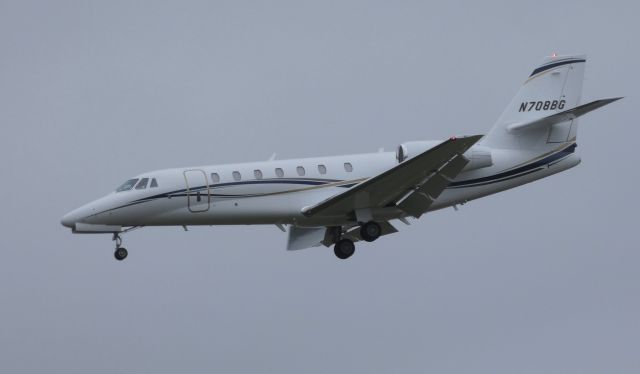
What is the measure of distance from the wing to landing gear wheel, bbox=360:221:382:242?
0.51 meters

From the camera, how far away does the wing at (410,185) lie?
1224 inches

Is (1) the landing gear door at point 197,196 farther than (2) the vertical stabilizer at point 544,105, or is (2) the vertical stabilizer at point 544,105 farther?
(2) the vertical stabilizer at point 544,105

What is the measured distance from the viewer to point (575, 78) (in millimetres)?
36031

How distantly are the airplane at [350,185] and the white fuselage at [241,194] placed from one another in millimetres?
26

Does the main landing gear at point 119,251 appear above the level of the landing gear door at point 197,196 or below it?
below

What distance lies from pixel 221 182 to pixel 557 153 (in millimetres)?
9775

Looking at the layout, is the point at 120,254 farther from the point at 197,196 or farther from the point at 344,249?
the point at 344,249

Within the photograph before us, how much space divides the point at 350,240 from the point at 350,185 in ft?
6.93

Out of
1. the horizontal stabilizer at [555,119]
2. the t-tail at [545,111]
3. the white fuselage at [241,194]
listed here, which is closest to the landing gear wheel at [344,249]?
the white fuselage at [241,194]

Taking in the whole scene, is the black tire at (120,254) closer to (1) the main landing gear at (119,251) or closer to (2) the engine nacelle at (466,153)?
(1) the main landing gear at (119,251)

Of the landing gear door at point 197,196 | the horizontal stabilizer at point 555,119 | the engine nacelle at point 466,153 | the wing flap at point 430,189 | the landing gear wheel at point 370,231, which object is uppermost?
the horizontal stabilizer at point 555,119

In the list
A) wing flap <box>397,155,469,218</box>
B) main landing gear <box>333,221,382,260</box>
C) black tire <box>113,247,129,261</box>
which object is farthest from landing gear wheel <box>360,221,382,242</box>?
black tire <box>113,247,129,261</box>

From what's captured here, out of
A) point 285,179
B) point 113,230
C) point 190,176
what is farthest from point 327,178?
point 113,230

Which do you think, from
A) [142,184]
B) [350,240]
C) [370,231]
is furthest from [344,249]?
[142,184]
